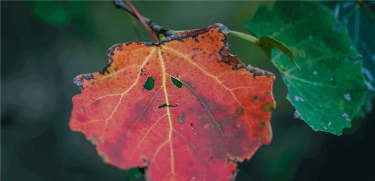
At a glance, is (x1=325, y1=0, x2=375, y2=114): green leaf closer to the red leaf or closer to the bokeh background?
the bokeh background

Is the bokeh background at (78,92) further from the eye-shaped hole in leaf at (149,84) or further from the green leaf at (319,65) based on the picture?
the eye-shaped hole in leaf at (149,84)

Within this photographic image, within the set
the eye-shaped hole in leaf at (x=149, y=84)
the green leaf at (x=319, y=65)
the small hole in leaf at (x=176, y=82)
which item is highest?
the eye-shaped hole in leaf at (x=149, y=84)

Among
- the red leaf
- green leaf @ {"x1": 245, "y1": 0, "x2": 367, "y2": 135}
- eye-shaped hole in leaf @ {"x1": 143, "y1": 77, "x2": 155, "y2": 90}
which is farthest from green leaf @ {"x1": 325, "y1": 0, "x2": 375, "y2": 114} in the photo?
eye-shaped hole in leaf @ {"x1": 143, "y1": 77, "x2": 155, "y2": 90}

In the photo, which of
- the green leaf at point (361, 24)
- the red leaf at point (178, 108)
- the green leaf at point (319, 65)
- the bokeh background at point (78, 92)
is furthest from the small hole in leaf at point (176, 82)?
the bokeh background at point (78, 92)

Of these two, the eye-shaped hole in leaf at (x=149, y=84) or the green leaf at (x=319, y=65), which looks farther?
the green leaf at (x=319, y=65)

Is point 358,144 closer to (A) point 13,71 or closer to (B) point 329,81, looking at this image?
(B) point 329,81
